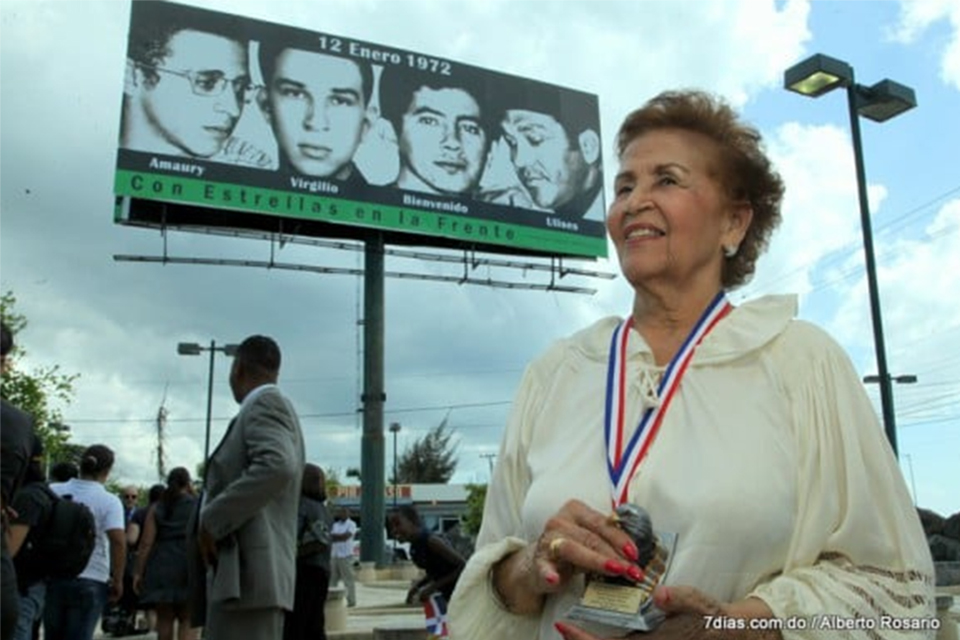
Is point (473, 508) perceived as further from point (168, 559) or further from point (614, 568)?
point (614, 568)

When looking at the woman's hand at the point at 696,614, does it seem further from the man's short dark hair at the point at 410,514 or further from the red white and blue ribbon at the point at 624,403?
the man's short dark hair at the point at 410,514

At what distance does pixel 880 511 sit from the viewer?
5.05ft

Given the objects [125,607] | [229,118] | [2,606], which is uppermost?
[229,118]

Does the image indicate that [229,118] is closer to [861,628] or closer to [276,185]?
[276,185]

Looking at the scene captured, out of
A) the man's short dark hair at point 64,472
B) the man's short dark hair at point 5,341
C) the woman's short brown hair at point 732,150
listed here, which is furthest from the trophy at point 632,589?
the man's short dark hair at point 64,472

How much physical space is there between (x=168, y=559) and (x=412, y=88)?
15325mm

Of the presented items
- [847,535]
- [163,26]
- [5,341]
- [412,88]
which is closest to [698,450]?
[847,535]

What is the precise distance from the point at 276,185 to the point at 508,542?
57.3ft

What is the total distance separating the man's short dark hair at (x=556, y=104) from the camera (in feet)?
72.0

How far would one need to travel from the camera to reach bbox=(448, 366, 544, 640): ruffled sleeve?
171cm

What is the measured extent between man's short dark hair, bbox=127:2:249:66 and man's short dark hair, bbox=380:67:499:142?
323 centimetres

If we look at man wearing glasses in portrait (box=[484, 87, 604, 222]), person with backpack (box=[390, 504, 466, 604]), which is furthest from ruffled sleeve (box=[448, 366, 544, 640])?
man wearing glasses in portrait (box=[484, 87, 604, 222])

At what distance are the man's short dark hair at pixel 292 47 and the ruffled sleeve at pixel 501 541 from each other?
60.7ft

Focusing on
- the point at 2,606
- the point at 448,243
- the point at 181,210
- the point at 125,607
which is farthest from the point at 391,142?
the point at 2,606
